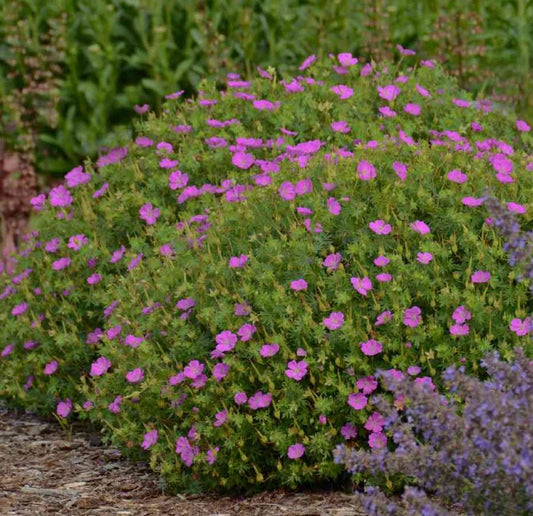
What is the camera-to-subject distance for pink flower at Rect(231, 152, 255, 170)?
15.0 feet

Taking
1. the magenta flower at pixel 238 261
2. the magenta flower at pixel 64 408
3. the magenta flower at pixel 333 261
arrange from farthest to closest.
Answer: the magenta flower at pixel 64 408 → the magenta flower at pixel 238 261 → the magenta flower at pixel 333 261

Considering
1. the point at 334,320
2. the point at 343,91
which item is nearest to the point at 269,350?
the point at 334,320

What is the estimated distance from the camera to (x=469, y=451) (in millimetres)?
2445

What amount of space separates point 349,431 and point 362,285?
1.58 ft

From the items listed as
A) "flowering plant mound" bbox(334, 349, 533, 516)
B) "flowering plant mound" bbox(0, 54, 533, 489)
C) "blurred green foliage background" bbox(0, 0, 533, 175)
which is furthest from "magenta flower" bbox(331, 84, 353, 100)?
"flowering plant mound" bbox(334, 349, 533, 516)

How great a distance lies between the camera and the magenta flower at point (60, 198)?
5.00 m

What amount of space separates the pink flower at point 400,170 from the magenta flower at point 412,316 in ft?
2.01

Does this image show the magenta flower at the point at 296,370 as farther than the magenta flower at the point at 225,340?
No

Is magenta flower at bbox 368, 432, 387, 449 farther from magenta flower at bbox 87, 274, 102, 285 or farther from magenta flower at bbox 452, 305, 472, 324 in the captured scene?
magenta flower at bbox 87, 274, 102, 285

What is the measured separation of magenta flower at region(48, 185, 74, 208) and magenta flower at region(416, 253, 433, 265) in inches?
80.4

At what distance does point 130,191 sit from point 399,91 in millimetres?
1339

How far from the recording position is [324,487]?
12.2 ft

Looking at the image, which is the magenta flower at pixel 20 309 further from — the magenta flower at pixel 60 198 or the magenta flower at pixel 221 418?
the magenta flower at pixel 221 418

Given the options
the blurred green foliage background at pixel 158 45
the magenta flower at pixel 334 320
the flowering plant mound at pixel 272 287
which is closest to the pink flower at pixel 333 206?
the flowering plant mound at pixel 272 287
